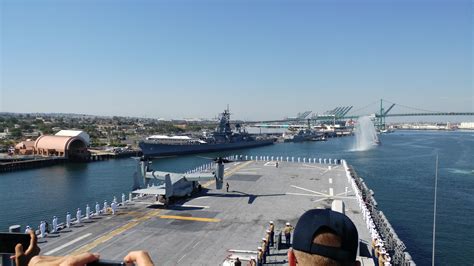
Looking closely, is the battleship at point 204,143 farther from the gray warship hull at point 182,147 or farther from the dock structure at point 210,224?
the dock structure at point 210,224

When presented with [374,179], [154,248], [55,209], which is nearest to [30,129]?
[55,209]

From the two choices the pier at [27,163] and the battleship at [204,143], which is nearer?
the pier at [27,163]

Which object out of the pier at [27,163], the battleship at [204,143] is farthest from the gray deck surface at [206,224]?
the battleship at [204,143]

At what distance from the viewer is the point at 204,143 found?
10381cm

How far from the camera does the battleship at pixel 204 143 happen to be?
90125mm

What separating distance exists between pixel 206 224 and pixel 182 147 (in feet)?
240

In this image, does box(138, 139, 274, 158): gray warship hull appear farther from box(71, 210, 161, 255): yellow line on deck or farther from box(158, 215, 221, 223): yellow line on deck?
box(158, 215, 221, 223): yellow line on deck

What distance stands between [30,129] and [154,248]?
15521 cm

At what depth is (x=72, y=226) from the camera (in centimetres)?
2411

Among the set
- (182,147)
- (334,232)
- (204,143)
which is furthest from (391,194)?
(204,143)

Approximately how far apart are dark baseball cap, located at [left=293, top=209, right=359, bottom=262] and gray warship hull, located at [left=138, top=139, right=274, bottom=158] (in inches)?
3235

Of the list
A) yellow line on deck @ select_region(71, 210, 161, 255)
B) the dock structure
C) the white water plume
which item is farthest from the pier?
the white water plume

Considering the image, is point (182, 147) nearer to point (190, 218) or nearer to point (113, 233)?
point (190, 218)

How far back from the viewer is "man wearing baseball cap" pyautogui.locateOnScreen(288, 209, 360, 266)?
2.12 m
